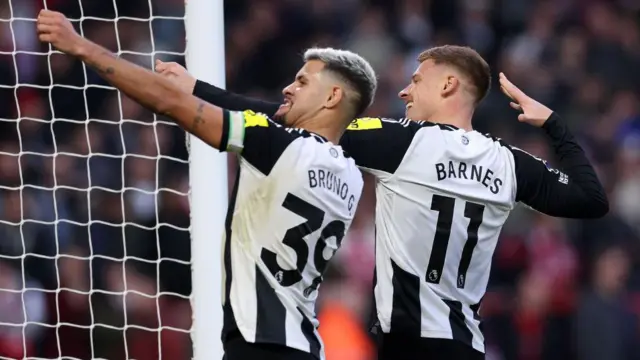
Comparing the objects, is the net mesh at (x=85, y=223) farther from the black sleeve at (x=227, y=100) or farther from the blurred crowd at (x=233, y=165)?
the black sleeve at (x=227, y=100)

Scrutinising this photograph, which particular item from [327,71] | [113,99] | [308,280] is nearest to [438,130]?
[327,71]

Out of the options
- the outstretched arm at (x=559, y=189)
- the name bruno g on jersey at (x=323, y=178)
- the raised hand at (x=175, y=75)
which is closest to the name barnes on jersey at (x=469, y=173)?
the outstretched arm at (x=559, y=189)

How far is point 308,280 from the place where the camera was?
3.88 m

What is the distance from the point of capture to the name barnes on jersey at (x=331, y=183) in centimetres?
379

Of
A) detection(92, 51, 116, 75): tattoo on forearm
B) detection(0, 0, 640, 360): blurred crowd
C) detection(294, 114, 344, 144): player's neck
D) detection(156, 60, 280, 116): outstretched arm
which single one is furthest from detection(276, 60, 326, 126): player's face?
detection(0, 0, 640, 360): blurred crowd

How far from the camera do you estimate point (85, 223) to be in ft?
24.3

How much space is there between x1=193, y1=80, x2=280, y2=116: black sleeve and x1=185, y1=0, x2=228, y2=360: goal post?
1.50 ft

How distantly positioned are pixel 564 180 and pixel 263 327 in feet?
4.55

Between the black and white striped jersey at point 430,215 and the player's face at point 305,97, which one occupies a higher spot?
the player's face at point 305,97

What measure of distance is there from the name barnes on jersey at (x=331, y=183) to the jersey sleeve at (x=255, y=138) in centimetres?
14

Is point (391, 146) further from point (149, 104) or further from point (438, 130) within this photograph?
point (149, 104)

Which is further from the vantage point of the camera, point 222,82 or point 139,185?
point 139,185

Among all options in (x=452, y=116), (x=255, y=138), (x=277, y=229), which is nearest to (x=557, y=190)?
(x=452, y=116)

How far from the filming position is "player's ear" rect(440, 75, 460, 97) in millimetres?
4484
